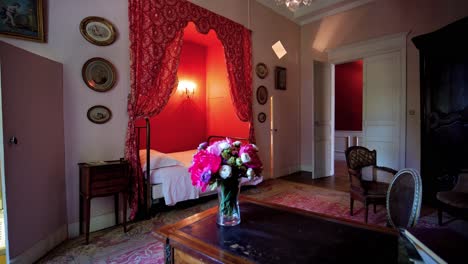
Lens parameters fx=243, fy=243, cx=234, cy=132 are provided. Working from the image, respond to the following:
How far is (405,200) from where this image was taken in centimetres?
136

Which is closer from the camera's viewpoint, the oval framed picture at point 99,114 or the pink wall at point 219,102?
the oval framed picture at point 99,114

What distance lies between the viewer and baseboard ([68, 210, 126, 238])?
2590mm

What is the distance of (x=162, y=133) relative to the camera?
480cm

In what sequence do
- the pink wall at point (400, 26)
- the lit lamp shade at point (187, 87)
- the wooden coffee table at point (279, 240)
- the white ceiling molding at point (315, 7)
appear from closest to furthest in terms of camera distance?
the wooden coffee table at point (279, 240)
the pink wall at point (400, 26)
the white ceiling molding at point (315, 7)
the lit lamp shade at point (187, 87)

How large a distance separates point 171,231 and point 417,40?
384 cm

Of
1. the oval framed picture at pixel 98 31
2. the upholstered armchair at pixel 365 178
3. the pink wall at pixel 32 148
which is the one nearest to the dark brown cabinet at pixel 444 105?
the upholstered armchair at pixel 365 178

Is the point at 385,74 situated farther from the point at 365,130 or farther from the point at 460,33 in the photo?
the point at 460,33

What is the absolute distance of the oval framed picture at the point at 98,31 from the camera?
2.63 meters

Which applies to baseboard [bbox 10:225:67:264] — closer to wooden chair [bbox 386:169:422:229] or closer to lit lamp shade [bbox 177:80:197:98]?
wooden chair [bbox 386:169:422:229]

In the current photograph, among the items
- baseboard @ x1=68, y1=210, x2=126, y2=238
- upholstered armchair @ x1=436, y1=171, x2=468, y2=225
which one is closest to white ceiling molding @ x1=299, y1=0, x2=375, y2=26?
upholstered armchair @ x1=436, y1=171, x2=468, y2=225

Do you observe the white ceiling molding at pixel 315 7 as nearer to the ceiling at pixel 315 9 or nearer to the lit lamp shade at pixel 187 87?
the ceiling at pixel 315 9

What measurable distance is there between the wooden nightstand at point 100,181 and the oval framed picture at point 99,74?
2.82 feet

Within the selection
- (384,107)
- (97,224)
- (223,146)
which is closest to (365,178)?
(384,107)

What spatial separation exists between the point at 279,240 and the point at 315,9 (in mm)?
5328
